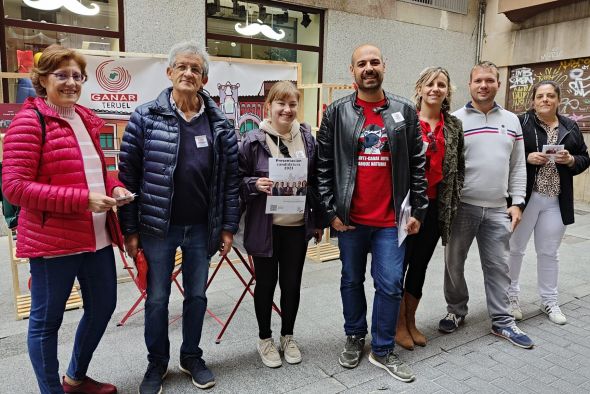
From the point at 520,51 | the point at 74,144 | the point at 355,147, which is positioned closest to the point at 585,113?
the point at 520,51

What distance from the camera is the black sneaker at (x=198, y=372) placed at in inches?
115

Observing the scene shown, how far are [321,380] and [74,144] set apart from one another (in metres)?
2.05

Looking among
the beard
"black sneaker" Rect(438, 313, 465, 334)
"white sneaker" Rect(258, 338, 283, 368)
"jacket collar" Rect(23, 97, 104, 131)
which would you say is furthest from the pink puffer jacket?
"black sneaker" Rect(438, 313, 465, 334)

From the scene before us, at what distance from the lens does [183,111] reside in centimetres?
275

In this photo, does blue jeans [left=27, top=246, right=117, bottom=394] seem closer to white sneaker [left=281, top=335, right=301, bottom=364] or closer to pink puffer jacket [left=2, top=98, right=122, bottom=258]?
pink puffer jacket [left=2, top=98, right=122, bottom=258]

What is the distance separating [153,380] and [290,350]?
36.9 inches

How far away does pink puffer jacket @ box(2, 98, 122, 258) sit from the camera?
224 cm

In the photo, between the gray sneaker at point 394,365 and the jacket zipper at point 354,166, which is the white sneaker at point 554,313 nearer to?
the gray sneaker at point 394,365

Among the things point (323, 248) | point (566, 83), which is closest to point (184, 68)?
point (323, 248)

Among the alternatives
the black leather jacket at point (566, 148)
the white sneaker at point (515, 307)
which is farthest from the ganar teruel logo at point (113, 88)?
the white sneaker at point (515, 307)

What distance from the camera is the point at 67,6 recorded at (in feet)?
22.9

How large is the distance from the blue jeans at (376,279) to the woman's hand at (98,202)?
1528 millimetres

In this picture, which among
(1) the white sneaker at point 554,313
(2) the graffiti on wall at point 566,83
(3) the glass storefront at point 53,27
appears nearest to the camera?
(1) the white sneaker at point 554,313

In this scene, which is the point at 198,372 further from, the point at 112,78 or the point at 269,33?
the point at 269,33
